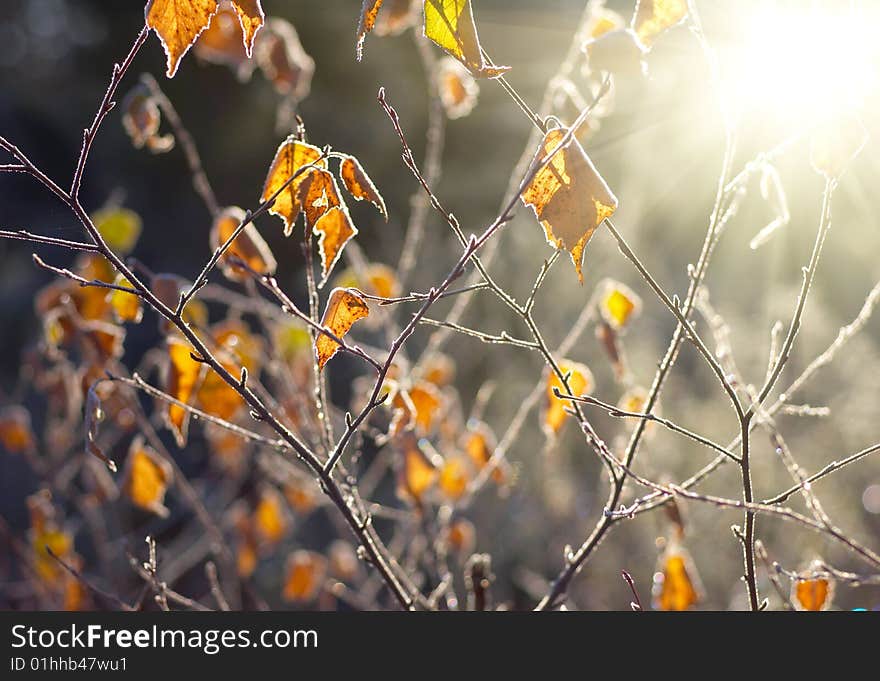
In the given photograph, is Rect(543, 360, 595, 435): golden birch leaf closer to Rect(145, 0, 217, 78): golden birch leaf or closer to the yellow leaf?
Rect(145, 0, 217, 78): golden birch leaf

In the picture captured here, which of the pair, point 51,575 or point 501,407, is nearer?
point 51,575

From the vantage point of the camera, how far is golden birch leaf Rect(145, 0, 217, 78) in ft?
2.64

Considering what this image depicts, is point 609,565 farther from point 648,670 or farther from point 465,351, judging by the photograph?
point 648,670

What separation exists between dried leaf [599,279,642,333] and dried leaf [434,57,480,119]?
0.50m

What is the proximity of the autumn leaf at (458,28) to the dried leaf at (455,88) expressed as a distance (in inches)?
33.1

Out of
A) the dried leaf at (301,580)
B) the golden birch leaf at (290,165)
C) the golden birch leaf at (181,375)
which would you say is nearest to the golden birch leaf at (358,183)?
the golden birch leaf at (290,165)

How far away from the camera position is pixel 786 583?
265cm

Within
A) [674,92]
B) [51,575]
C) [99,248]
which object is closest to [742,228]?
[674,92]

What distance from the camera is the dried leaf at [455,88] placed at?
1.64 meters

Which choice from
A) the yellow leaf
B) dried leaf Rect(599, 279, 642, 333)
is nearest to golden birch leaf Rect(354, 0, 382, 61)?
dried leaf Rect(599, 279, 642, 333)

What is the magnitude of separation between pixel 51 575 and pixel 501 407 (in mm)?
2489

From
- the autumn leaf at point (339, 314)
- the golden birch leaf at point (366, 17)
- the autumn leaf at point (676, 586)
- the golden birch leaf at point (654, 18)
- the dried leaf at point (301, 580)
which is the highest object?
the dried leaf at point (301, 580)

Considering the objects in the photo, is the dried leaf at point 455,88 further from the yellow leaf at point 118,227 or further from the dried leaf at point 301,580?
the dried leaf at point 301,580

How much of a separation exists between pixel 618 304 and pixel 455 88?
1.97 feet
